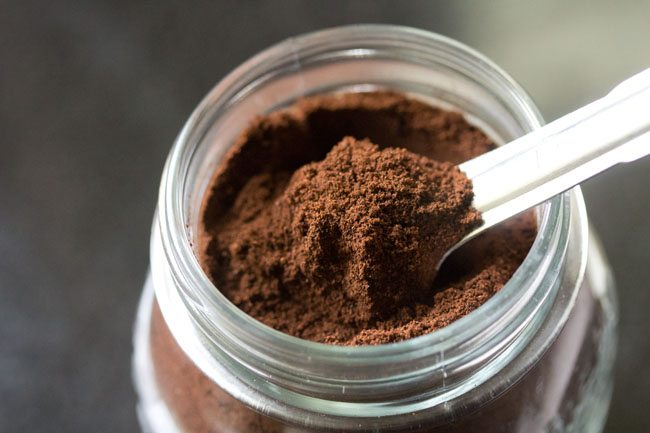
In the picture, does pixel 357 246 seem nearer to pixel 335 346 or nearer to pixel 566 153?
pixel 335 346

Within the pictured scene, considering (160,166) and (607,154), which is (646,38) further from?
(160,166)

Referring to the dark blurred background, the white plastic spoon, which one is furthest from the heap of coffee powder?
the dark blurred background

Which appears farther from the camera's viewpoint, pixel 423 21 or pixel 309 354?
pixel 423 21

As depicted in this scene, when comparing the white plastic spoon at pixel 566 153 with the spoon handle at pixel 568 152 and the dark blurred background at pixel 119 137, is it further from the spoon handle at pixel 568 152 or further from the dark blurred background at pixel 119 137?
the dark blurred background at pixel 119 137

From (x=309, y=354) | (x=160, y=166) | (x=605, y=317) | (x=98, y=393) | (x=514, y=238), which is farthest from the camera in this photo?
(x=160, y=166)

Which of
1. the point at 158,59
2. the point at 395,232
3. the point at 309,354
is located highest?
the point at 158,59

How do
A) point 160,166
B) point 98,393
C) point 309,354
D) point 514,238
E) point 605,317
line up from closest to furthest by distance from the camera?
point 309,354 → point 514,238 → point 605,317 → point 98,393 → point 160,166

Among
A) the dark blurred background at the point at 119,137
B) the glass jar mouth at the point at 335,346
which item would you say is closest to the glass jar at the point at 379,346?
the glass jar mouth at the point at 335,346

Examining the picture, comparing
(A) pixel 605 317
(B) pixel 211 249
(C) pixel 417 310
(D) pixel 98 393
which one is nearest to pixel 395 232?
(C) pixel 417 310
